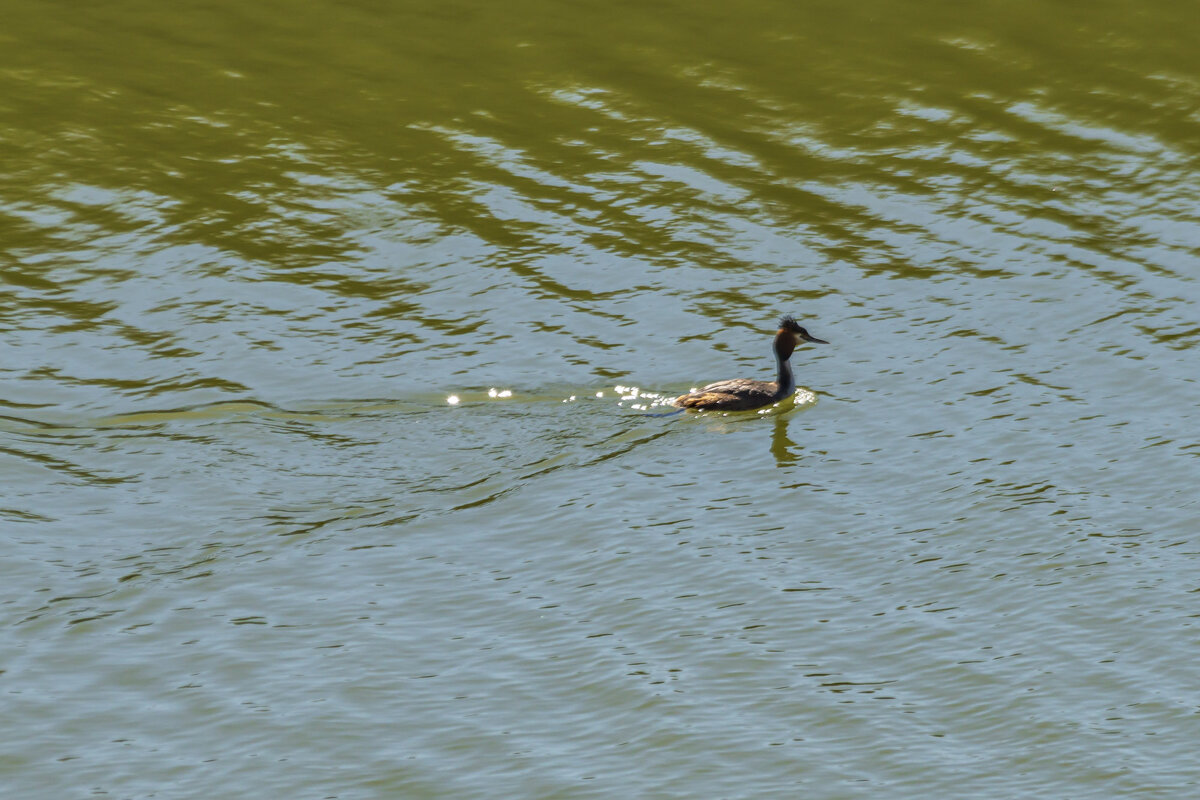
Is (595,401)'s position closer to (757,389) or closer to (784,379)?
(757,389)

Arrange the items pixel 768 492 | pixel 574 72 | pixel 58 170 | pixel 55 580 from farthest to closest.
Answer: pixel 574 72, pixel 58 170, pixel 768 492, pixel 55 580

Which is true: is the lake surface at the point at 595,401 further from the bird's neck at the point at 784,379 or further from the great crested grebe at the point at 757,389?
the bird's neck at the point at 784,379

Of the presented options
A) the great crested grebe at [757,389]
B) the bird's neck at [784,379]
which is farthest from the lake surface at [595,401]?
the bird's neck at [784,379]

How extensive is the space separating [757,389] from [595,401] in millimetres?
1973

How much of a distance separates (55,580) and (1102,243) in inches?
570

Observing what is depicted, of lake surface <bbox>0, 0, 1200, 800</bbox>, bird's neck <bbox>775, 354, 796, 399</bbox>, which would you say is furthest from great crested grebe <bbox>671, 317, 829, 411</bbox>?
lake surface <bbox>0, 0, 1200, 800</bbox>

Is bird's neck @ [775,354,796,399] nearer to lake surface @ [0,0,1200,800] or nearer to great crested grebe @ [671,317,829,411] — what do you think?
great crested grebe @ [671,317,829,411]

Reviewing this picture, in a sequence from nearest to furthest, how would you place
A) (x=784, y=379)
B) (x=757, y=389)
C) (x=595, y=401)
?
1. (x=595, y=401)
2. (x=757, y=389)
3. (x=784, y=379)

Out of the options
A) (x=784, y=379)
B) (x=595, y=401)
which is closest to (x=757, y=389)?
(x=784, y=379)

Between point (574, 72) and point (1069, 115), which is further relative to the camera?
point (574, 72)

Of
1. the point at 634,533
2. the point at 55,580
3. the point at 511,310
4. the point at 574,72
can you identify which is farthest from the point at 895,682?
the point at 574,72

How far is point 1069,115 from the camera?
90.3 feet

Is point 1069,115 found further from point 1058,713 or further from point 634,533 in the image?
point 1058,713

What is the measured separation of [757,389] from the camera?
21078mm
